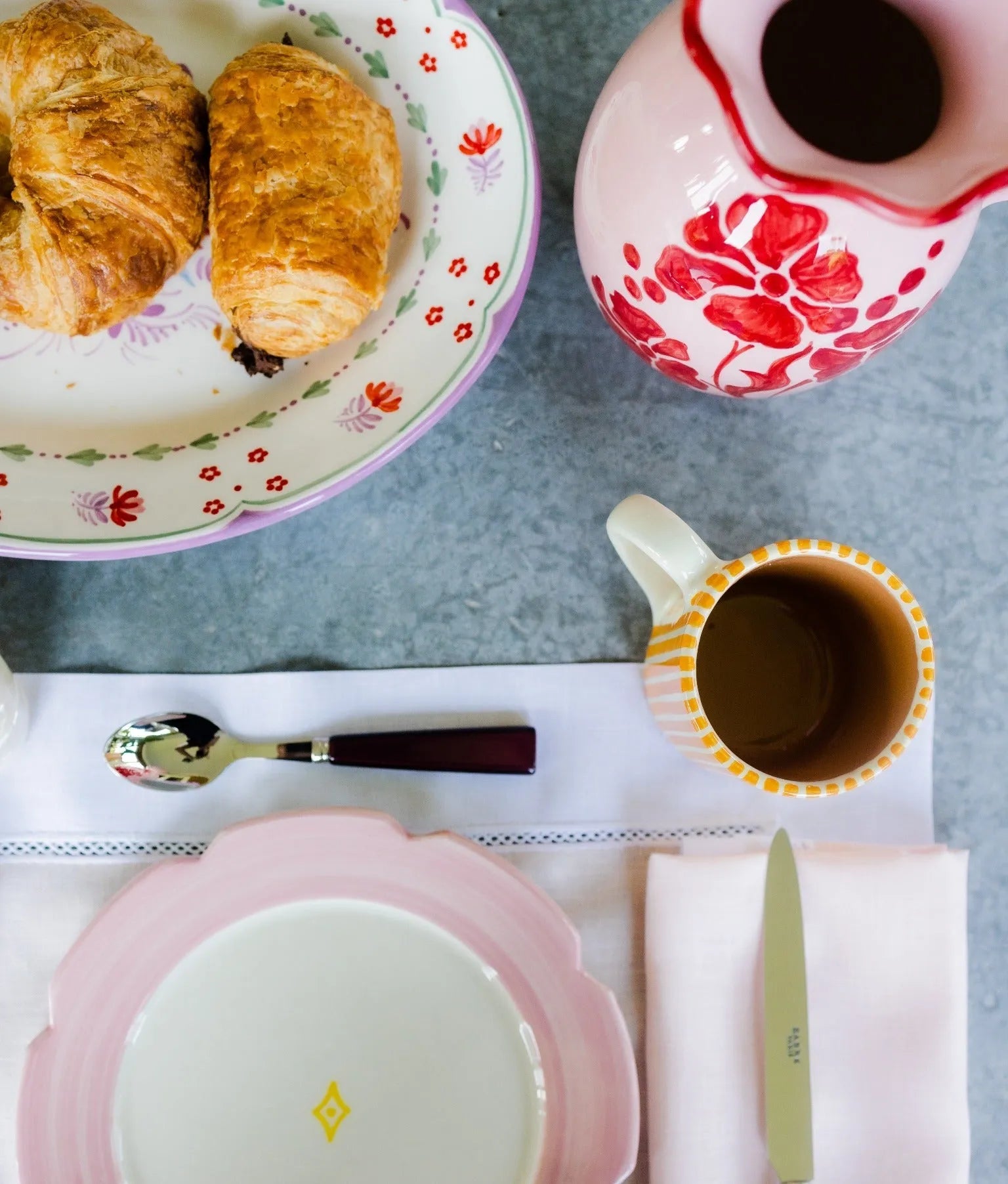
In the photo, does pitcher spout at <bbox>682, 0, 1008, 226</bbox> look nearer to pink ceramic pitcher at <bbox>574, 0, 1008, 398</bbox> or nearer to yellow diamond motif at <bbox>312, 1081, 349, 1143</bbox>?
pink ceramic pitcher at <bbox>574, 0, 1008, 398</bbox>

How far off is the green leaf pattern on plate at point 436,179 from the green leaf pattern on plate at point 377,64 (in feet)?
0.25

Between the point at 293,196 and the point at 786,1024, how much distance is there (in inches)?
25.9

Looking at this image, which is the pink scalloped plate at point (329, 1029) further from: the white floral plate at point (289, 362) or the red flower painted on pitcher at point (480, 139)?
the red flower painted on pitcher at point (480, 139)

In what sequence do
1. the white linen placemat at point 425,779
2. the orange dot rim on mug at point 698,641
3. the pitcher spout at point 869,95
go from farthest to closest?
the white linen placemat at point 425,779, the orange dot rim on mug at point 698,641, the pitcher spout at point 869,95

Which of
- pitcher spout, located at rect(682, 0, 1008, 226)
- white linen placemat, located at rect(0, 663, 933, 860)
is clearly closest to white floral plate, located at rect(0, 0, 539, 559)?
white linen placemat, located at rect(0, 663, 933, 860)

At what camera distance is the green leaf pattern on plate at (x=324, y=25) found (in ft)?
2.30

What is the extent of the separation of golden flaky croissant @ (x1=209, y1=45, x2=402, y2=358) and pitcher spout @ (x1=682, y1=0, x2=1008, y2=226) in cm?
27

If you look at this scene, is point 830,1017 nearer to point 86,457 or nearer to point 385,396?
point 385,396

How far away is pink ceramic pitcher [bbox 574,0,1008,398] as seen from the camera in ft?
1.45

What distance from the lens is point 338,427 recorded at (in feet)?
2.24

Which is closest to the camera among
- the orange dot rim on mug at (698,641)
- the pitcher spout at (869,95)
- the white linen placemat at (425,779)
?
the pitcher spout at (869,95)

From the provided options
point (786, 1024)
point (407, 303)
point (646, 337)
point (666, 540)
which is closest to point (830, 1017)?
point (786, 1024)

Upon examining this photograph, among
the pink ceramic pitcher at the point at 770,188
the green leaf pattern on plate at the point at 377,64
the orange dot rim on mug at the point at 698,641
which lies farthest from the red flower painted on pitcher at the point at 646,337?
the green leaf pattern on plate at the point at 377,64

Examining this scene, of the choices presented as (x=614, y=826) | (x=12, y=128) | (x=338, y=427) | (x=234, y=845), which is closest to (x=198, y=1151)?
(x=234, y=845)
